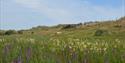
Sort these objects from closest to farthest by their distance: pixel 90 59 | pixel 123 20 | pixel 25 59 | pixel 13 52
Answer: pixel 25 59, pixel 13 52, pixel 90 59, pixel 123 20

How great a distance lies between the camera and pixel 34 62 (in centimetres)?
725

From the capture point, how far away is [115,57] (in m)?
9.13

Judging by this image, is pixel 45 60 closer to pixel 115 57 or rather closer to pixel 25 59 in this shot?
pixel 25 59

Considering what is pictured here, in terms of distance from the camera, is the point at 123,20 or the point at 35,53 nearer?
the point at 35,53

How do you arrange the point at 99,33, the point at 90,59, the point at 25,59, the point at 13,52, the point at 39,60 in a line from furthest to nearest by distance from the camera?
the point at 99,33 < the point at 90,59 < the point at 13,52 < the point at 39,60 < the point at 25,59

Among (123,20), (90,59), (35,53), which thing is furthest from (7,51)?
(123,20)

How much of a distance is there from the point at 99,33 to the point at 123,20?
14.6 m

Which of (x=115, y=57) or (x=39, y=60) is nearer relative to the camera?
(x=39, y=60)

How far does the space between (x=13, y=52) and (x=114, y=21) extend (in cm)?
3865

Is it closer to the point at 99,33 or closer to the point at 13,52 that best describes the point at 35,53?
the point at 13,52

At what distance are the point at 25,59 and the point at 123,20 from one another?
129 ft

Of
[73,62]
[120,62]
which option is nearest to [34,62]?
[73,62]

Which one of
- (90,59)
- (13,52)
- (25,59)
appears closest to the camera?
(25,59)

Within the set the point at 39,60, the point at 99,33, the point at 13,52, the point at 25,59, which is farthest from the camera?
the point at 99,33
